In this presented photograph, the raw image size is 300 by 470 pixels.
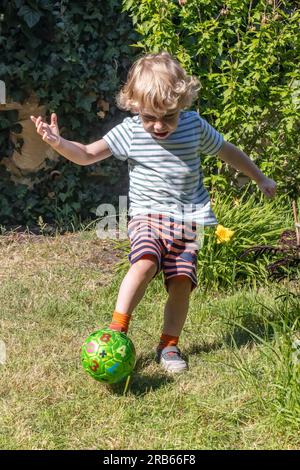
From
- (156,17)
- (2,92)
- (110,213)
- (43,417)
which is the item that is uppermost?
(156,17)

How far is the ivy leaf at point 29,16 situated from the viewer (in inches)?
221

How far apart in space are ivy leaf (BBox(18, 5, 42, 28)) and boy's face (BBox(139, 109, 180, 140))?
92.7 inches

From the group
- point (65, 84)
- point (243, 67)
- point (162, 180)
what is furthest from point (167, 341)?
point (65, 84)

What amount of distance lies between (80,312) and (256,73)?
6.08 feet

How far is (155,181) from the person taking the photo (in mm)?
3686

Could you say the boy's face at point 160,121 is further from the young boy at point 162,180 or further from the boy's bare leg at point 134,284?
the boy's bare leg at point 134,284

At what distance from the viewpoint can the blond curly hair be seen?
3.46m

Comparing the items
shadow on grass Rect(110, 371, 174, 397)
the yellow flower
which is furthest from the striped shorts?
the yellow flower

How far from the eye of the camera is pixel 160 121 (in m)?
3.55

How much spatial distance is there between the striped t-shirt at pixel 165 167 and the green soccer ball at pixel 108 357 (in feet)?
2.16

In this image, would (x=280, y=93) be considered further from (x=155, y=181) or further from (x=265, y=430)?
(x=265, y=430)
